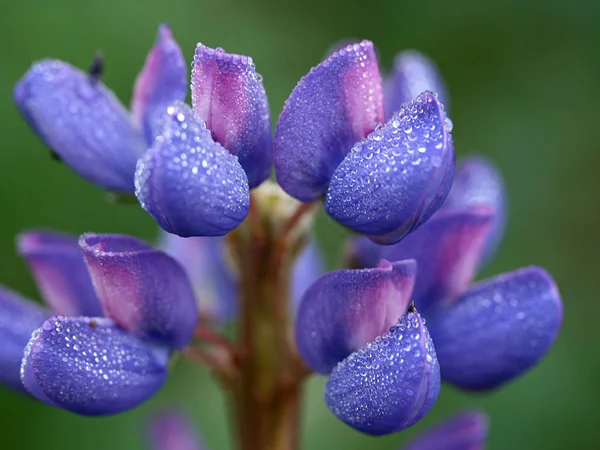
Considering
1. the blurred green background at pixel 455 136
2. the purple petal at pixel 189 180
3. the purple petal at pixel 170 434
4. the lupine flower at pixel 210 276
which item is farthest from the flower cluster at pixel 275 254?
the blurred green background at pixel 455 136

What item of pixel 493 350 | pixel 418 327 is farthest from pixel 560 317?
pixel 418 327

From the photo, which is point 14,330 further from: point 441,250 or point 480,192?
point 480,192

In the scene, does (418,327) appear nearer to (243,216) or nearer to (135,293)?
(243,216)

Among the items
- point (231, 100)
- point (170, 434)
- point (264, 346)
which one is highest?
point (231, 100)

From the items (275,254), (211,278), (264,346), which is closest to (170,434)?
(211,278)

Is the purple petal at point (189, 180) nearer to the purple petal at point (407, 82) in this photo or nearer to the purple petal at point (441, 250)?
the purple petal at point (441, 250)

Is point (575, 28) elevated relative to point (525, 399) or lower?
elevated

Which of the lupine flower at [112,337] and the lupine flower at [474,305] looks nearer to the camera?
the lupine flower at [112,337]
